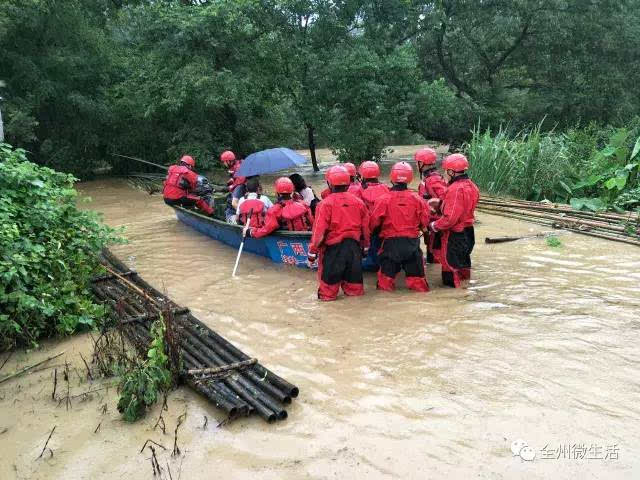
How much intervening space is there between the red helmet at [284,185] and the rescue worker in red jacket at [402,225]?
4.76 ft

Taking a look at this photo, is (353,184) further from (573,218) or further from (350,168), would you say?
(573,218)

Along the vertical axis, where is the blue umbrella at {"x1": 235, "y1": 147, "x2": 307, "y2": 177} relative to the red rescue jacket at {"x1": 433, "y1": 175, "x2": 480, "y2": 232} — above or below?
above

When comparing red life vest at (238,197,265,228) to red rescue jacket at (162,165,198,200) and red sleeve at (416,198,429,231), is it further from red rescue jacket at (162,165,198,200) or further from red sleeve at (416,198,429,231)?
red rescue jacket at (162,165,198,200)

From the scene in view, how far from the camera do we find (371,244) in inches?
287

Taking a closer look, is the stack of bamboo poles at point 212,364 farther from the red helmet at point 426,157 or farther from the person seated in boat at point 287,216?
the red helmet at point 426,157

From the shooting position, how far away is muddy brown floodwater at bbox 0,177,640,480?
348 cm

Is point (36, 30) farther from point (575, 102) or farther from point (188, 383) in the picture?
point (575, 102)

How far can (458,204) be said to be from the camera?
635 cm

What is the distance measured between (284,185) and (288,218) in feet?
1.72

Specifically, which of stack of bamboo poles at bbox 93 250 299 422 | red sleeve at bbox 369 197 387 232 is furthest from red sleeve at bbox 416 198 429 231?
stack of bamboo poles at bbox 93 250 299 422

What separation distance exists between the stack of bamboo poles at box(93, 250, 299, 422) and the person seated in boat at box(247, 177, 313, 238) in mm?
1953

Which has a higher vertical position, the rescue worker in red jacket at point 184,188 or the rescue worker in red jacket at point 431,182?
the rescue worker in red jacket at point 431,182

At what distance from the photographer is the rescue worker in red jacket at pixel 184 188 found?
11.0 meters

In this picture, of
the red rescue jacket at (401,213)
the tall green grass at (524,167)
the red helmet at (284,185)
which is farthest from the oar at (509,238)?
the red helmet at (284,185)
